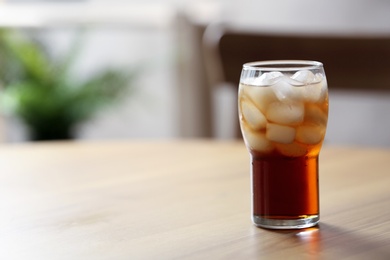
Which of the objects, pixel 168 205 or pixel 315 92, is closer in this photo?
pixel 315 92

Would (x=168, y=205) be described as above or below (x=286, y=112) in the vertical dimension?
below

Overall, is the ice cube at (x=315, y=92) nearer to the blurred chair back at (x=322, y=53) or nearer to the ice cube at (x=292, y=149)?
the ice cube at (x=292, y=149)

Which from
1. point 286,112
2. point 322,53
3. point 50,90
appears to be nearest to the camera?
point 286,112

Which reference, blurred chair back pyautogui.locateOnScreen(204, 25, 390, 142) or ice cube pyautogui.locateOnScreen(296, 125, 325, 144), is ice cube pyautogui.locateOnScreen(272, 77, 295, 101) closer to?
ice cube pyautogui.locateOnScreen(296, 125, 325, 144)

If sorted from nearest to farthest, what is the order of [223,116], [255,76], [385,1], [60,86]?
[255,76] < [385,1] < [223,116] < [60,86]

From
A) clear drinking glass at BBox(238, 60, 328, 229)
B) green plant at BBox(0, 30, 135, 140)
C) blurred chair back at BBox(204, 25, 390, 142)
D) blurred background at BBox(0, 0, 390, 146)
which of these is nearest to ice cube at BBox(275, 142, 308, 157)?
clear drinking glass at BBox(238, 60, 328, 229)

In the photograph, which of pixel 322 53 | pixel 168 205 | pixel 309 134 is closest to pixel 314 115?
pixel 309 134

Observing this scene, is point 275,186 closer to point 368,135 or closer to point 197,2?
point 368,135

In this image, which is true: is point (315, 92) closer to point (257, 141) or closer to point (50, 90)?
point (257, 141)

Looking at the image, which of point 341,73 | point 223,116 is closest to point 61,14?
point 223,116
